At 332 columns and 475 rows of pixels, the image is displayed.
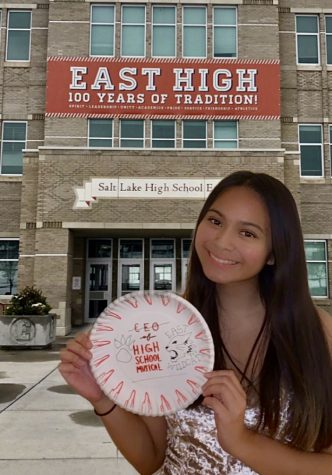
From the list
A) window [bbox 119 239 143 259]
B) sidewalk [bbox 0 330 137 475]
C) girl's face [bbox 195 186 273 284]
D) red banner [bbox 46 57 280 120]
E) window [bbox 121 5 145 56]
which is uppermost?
window [bbox 121 5 145 56]

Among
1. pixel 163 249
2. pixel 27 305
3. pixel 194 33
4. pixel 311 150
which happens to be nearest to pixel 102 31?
pixel 194 33

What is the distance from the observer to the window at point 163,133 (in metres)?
17.6

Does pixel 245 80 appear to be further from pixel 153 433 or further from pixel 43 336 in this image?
pixel 153 433

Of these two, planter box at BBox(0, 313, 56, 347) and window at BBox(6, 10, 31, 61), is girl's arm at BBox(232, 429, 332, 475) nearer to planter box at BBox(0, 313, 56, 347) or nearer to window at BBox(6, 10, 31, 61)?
planter box at BBox(0, 313, 56, 347)

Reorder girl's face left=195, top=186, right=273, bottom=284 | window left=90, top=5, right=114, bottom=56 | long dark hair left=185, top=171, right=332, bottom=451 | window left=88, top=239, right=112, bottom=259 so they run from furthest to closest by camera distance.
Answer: window left=90, top=5, right=114, bottom=56
window left=88, top=239, right=112, bottom=259
girl's face left=195, top=186, right=273, bottom=284
long dark hair left=185, top=171, right=332, bottom=451

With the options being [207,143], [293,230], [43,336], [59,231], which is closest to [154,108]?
[207,143]

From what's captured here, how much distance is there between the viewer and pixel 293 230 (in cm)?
164

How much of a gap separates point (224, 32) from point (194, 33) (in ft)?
3.85

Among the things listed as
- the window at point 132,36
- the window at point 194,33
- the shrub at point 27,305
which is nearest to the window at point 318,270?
the window at point 194,33

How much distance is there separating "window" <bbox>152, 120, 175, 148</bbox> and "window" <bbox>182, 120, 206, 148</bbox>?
458 mm

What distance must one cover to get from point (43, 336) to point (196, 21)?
13307 mm

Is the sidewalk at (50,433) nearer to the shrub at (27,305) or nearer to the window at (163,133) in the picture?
the shrub at (27,305)

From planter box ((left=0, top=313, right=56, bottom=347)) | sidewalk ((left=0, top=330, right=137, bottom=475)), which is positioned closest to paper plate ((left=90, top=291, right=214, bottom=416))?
sidewalk ((left=0, top=330, right=137, bottom=475))

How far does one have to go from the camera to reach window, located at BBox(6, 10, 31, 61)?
18.7m
